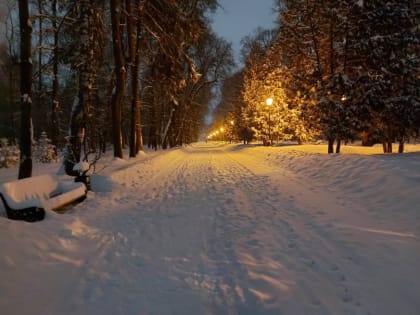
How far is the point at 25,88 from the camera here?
7.16 meters

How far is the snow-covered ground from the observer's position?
9.61 ft

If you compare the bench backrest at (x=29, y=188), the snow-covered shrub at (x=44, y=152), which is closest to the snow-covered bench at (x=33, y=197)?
the bench backrest at (x=29, y=188)

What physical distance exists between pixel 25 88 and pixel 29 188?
3.41m

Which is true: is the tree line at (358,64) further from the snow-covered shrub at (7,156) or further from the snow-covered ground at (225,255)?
the snow-covered shrub at (7,156)

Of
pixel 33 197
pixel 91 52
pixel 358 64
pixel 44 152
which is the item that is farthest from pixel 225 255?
pixel 44 152

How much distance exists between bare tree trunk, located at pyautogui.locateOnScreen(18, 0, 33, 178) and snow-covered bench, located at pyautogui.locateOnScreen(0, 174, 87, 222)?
4.86ft

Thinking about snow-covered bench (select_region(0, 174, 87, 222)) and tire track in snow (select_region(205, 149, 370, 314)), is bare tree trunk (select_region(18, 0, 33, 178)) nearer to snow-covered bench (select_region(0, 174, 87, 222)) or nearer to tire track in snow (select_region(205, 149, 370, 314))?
snow-covered bench (select_region(0, 174, 87, 222))

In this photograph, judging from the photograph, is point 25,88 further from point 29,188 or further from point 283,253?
point 283,253

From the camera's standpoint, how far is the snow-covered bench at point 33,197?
15.5 feet

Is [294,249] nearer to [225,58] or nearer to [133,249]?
[133,249]

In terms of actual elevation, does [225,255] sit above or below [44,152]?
below

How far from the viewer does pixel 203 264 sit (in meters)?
3.77

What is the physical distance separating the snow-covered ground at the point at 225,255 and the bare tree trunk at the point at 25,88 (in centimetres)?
213

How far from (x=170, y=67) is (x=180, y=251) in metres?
14.4
